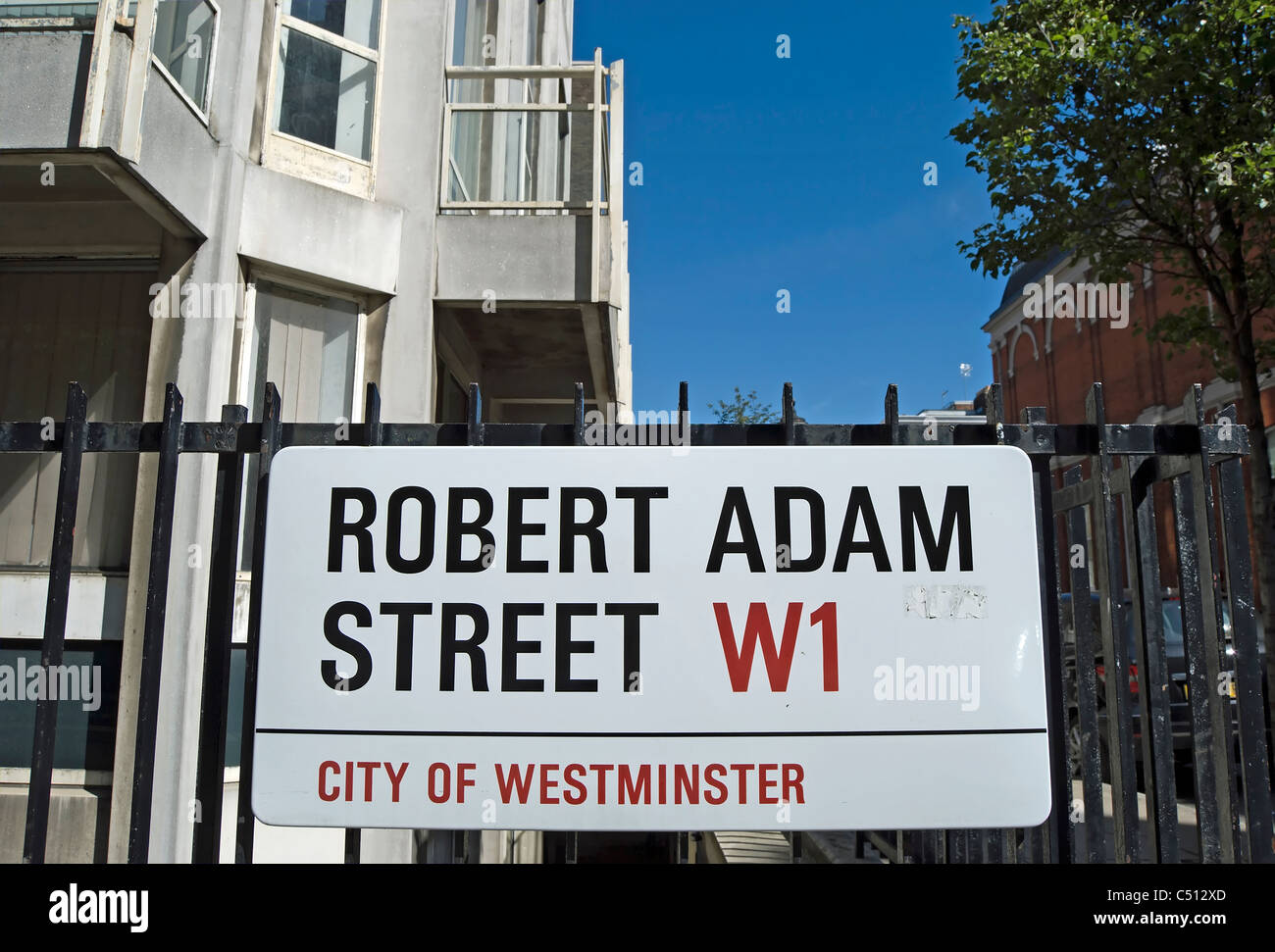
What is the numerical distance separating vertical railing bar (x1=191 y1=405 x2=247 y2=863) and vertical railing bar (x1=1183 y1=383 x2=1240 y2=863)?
105 inches

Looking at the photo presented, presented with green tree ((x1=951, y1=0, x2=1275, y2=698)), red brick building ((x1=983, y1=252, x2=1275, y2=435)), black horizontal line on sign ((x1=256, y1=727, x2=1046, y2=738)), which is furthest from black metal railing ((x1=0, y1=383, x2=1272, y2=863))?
red brick building ((x1=983, y1=252, x2=1275, y2=435))

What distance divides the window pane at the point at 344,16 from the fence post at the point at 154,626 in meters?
4.75

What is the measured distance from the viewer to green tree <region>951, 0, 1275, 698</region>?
872 centimetres

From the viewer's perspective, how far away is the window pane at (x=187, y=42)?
203 inches

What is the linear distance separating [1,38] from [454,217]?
8.80ft

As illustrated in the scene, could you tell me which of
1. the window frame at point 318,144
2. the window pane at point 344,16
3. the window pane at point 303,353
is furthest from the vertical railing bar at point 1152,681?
the window pane at point 344,16

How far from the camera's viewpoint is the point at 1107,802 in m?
9.82

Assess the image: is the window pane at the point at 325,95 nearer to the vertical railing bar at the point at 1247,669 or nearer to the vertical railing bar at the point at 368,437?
the vertical railing bar at the point at 368,437

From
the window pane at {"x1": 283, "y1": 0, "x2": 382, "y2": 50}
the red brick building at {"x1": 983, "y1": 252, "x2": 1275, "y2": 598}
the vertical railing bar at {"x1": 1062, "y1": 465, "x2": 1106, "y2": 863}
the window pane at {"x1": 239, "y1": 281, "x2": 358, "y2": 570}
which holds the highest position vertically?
the red brick building at {"x1": 983, "y1": 252, "x2": 1275, "y2": 598}

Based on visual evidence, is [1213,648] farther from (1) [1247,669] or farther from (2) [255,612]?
(2) [255,612]

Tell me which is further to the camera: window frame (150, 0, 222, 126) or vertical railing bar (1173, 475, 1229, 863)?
window frame (150, 0, 222, 126)

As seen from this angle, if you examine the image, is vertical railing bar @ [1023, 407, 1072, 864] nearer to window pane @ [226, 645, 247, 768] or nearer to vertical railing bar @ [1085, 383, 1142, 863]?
vertical railing bar @ [1085, 383, 1142, 863]
